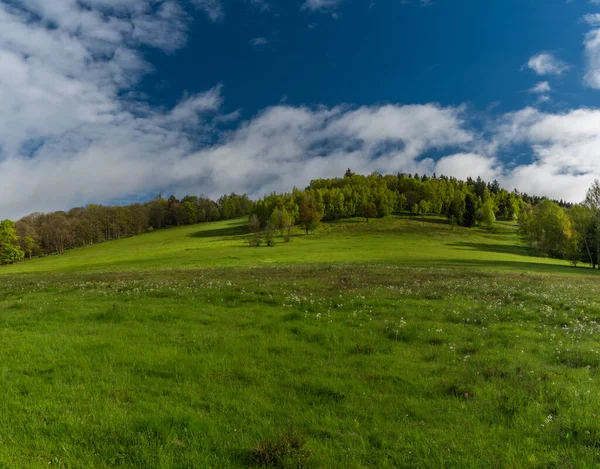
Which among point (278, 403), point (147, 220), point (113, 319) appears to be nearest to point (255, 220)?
point (147, 220)

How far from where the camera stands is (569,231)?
81.9m

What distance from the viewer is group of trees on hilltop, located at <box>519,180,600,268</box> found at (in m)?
67.7

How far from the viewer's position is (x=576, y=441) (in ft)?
20.2

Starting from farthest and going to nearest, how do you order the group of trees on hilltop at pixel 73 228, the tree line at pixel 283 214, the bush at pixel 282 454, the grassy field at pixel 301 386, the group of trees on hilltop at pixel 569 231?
the tree line at pixel 283 214
the group of trees on hilltop at pixel 73 228
the group of trees on hilltop at pixel 569 231
the grassy field at pixel 301 386
the bush at pixel 282 454

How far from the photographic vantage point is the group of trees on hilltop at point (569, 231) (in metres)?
67.7

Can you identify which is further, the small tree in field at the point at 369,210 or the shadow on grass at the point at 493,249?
the small tree in field at the point at 369,210

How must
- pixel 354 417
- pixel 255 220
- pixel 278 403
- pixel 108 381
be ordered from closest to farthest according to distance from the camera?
pixel 354 417
pixel 278 403
pixel 108 381
pixel 255 220

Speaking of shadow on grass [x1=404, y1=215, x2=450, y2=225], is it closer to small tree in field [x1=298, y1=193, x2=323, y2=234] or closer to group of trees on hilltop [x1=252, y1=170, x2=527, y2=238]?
group of trees on hilltop [x1=252, y1=170, x2=527, y2=238]

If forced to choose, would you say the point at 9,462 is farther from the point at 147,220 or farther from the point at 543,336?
the point at 147,220

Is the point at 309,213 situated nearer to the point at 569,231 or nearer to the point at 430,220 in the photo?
the point at 430,220

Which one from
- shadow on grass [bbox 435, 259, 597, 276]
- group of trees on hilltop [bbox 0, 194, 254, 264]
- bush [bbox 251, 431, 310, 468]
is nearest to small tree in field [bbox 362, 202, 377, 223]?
shadow on grass [bbox 435, 259, 597, 276]

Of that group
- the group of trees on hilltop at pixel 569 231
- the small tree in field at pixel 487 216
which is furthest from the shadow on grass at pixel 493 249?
the small tree in field at pixel 487 216

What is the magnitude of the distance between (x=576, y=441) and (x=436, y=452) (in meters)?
2.71

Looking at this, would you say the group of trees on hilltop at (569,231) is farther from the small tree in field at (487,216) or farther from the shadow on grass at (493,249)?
the small tree in field at (487,216)
